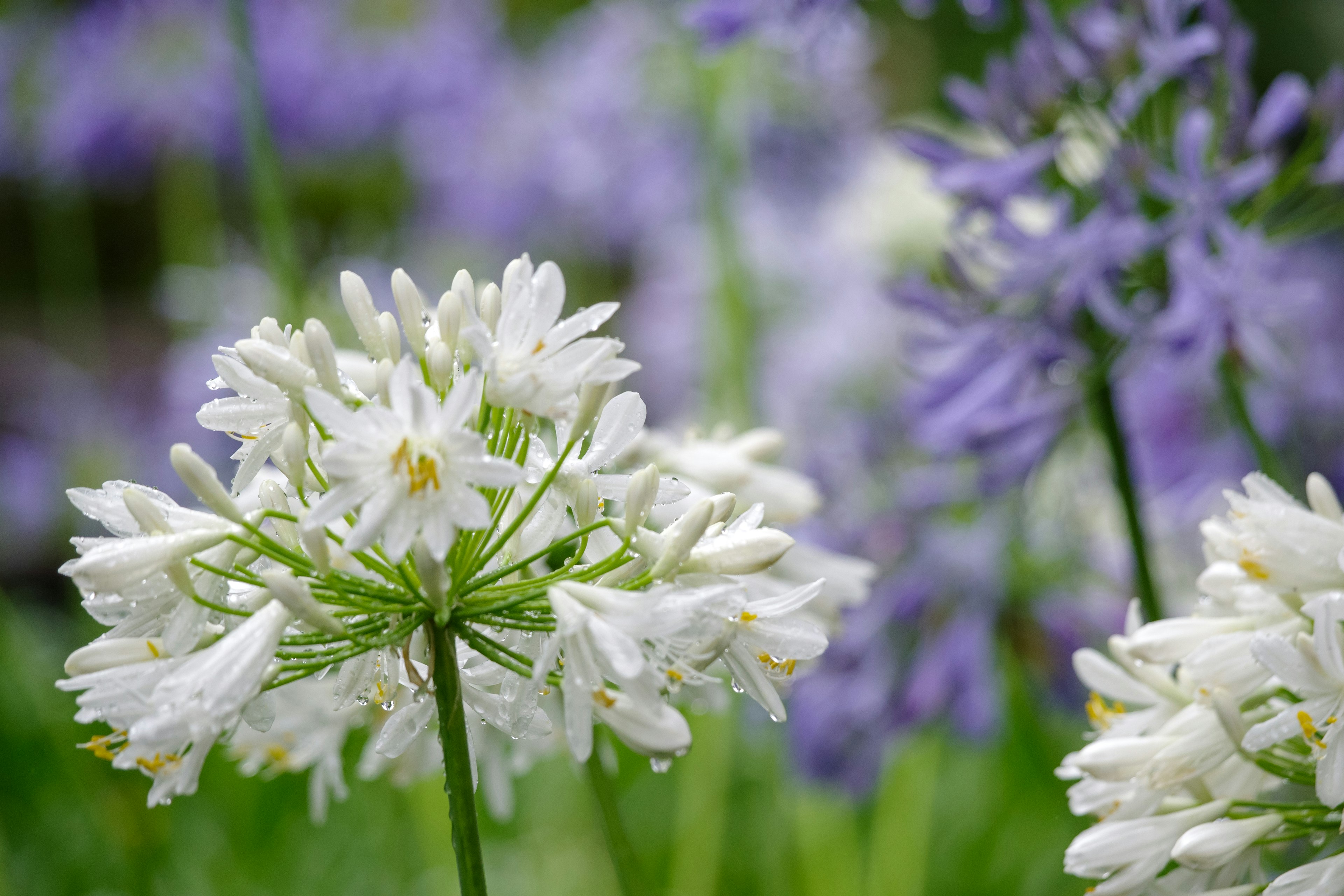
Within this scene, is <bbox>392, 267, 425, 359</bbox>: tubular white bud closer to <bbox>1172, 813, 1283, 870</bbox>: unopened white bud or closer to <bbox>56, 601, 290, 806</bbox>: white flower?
<bbox>56, 601, 290, 806</bbox>: white flower

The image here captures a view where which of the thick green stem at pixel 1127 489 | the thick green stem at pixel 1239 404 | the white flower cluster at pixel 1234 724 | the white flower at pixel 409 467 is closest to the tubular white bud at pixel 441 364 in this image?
the white flower at pixel 409 467

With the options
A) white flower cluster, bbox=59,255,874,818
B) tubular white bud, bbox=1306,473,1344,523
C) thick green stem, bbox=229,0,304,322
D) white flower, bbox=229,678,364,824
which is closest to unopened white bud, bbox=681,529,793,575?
white flower cluster, bbox=59,255,874,818

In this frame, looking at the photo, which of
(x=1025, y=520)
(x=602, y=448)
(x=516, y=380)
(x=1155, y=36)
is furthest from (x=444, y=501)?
(x=1025, y=520)

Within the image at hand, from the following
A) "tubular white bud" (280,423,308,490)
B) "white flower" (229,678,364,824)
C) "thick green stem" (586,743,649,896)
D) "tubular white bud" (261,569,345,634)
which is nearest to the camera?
"tubular white bud" (261,569,345,634)

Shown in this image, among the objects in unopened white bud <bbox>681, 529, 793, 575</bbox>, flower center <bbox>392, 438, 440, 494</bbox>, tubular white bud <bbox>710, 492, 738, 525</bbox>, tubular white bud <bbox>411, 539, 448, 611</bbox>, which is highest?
flower center <bbox>392, 438, 440, 494</bbox>

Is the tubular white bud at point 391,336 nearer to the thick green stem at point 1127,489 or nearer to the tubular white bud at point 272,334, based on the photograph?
the tubular white bud at point 272,334

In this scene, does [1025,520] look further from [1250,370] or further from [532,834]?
[532,834]
